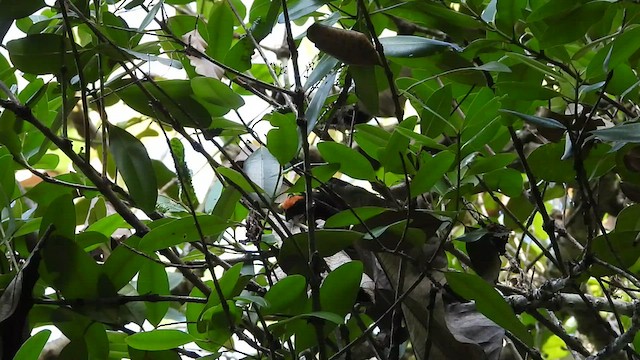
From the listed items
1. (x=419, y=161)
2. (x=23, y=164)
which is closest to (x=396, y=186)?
(x=419, y=161)

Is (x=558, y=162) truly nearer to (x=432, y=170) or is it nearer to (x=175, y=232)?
(x=432, y=170)

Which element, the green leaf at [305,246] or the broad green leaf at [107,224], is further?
the broad green leaf at [107,224]

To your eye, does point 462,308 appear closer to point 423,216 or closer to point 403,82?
point 423,216

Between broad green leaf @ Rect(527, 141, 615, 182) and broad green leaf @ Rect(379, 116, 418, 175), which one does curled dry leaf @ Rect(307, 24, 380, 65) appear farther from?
broad green leaf @ Rect(527, 141, 615, 182)

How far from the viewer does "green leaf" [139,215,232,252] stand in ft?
1.55

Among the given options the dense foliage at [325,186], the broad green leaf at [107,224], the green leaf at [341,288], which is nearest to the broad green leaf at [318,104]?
the dense foliage at [325,186]

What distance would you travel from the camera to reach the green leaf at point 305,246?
479 millimetres

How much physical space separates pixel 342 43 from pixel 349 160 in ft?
0.34

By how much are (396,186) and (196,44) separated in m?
0.23

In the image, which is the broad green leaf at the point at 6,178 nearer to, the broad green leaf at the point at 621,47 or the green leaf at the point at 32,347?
the green leaf at the point at 32,347

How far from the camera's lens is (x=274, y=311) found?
0.48 meters

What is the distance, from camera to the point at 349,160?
518mm

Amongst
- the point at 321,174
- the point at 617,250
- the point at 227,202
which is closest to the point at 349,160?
the point at 321,174

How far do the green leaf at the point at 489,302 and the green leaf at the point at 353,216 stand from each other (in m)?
0.07
